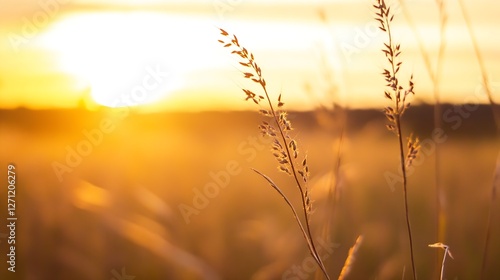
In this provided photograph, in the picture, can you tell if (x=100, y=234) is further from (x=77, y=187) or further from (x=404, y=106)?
(x=404, y=106)

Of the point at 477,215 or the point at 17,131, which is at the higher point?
the point at 17,131

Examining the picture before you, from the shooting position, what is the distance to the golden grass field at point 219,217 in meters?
1.65

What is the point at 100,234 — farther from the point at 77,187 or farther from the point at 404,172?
the point at 404,172

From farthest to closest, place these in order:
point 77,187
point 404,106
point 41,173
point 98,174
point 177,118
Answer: point 177,118 → point 98,174 → point 41,173 → point 77,187 → point 404,106

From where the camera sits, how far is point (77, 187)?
66.8 inches

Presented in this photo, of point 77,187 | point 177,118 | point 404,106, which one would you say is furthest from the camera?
point 177,118

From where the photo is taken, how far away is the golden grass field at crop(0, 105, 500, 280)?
1646 mm

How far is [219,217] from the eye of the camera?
3.20m

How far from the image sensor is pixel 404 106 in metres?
1.09

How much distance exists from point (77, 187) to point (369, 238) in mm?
1605

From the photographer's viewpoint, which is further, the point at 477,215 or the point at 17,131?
the point at 477,215

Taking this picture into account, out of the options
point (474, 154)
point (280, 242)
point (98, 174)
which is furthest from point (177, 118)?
point (280, 242)

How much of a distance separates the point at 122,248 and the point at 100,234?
1.47 ft

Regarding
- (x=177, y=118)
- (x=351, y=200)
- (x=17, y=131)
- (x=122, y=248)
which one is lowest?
(x=122, y=248)
